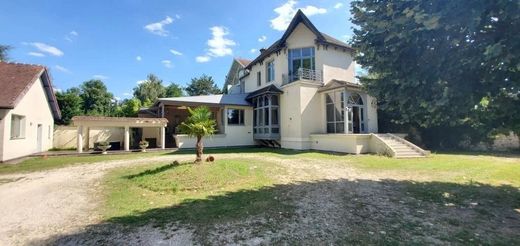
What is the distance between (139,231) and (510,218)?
6903 millimetres

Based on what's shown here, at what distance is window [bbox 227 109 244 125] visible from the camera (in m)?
22.5

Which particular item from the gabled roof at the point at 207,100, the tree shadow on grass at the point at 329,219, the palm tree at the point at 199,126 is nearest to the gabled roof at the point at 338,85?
the gabled roof at the point at 207,100

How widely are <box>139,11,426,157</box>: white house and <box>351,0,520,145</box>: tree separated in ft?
34.0

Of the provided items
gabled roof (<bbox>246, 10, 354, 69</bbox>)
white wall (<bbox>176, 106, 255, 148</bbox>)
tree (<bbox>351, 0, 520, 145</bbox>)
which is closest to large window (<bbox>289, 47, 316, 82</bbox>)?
gabled roof (<bbox>246, 10, 354, 69</bbox>)

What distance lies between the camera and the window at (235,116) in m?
22.5

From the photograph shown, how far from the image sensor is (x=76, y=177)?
954 cm

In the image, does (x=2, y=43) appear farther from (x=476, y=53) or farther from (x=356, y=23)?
(x=476, y=53)

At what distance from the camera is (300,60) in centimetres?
2069

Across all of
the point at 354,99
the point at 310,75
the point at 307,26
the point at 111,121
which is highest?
the point at 307,26

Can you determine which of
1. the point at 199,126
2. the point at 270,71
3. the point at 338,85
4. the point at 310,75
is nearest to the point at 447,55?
the point at 199,126

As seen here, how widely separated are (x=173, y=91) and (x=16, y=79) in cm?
3705

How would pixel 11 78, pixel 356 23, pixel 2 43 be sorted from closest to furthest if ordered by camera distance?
pixel 356 23, pixel 11 78, pixel 2 43

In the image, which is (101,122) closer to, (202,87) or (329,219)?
(329,219)

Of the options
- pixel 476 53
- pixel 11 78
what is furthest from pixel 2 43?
pixel 476 53
